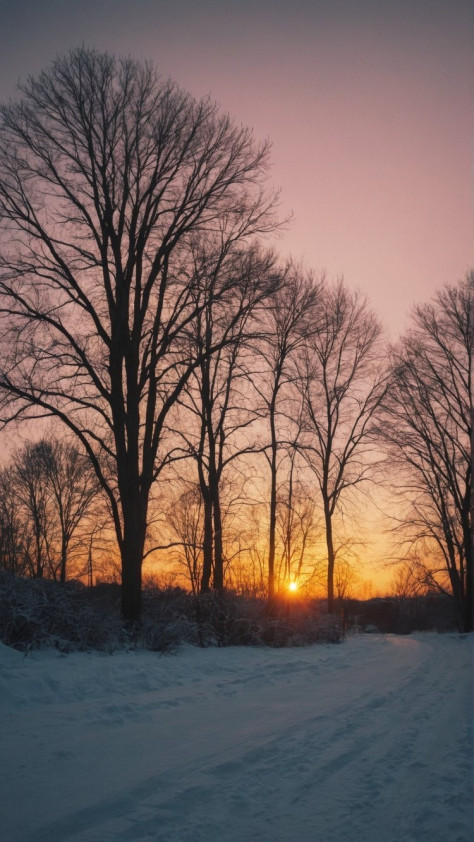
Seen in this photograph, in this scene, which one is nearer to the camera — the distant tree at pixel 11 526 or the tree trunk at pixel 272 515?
the tree trunk at pixel 272 515

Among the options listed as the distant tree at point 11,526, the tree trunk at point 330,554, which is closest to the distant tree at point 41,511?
the distant tree at point 11,526

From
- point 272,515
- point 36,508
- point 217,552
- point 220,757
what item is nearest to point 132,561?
point 217,552

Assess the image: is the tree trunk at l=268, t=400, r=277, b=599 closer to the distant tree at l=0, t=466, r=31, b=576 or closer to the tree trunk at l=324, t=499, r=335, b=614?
the tree trunk at l=324, t=499, r=335, b=614

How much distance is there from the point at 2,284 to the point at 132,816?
11.2 m

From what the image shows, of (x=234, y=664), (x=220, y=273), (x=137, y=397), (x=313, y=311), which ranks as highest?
(x=313, y=311)

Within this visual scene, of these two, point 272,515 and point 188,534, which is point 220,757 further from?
point 188,534

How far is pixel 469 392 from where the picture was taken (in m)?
23.3

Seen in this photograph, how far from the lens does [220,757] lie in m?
4.52

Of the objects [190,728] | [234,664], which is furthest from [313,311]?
[190,728]

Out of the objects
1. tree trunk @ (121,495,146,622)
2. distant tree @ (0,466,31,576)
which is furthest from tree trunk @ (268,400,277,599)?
distant tree @ (0,466,31,576)

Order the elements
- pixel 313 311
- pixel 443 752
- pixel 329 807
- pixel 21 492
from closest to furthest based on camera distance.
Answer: pixel 329 807
pixel 443 752
pixel 313 311
pixel 21 492

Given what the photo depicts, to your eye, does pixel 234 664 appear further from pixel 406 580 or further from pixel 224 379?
pixel 406 580

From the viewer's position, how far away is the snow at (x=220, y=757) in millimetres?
3273

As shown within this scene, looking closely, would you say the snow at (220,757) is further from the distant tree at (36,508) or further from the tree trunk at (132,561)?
the distant tree at (36,508)
